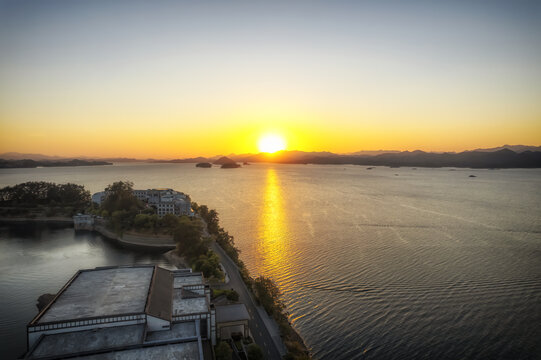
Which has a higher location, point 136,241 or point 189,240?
point 189,240

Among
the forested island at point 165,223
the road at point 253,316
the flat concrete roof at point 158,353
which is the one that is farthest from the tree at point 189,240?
the flat concrete roof at point 158,353

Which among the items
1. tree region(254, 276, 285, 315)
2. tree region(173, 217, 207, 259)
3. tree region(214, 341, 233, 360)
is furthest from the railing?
tree region(173, 217, 207, 259)

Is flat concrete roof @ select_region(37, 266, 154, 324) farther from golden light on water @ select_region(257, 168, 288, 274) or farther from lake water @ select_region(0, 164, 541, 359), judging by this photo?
→ golden light on water @ select_region(257, 168, 288, 274)

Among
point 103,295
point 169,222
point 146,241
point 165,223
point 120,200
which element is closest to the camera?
point 103,295

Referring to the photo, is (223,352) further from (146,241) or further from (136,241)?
(136,241)

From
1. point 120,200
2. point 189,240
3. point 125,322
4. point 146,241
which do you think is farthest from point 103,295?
point 120,200

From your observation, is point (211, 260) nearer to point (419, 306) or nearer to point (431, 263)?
point (419, 306)
